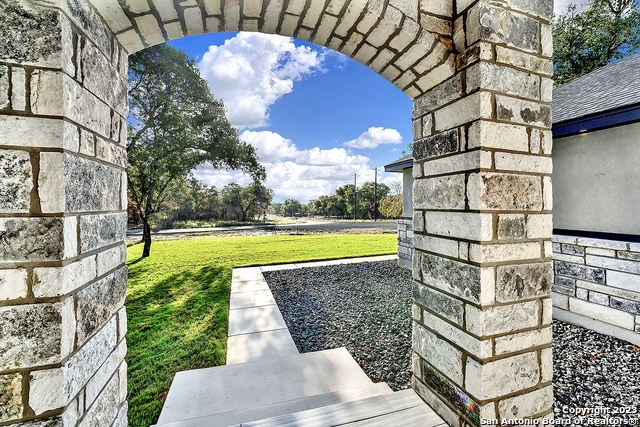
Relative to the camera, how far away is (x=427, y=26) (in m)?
1.45

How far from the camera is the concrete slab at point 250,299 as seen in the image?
422 cm

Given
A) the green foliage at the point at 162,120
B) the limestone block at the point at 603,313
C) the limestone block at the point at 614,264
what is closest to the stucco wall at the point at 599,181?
the limestone block at the point at 614,264

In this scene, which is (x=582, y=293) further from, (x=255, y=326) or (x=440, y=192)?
(x=255, y=326)

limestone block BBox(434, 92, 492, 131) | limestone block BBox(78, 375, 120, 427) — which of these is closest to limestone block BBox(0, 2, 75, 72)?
limestone block BBox(78, 375, 120, 427)

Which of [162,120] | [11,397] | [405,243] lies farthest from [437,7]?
[162,120]

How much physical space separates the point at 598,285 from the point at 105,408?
473cm

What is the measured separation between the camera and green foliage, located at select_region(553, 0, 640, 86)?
10188mm

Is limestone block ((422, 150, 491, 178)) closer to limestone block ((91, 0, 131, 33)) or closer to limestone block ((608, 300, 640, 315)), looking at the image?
limestone block ((91, 0, 131, 33))

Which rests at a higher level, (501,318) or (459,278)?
(459,278)

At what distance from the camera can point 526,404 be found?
4.86ft

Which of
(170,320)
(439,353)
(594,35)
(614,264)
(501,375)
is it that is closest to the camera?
(501,375)

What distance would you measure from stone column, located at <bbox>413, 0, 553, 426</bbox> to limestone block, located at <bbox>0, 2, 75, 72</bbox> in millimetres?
1740

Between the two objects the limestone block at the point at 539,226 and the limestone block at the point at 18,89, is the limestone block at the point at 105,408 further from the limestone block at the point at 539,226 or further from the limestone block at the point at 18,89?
the limestone block at the point at 539,226

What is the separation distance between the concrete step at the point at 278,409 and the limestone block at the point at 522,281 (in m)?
1.22
